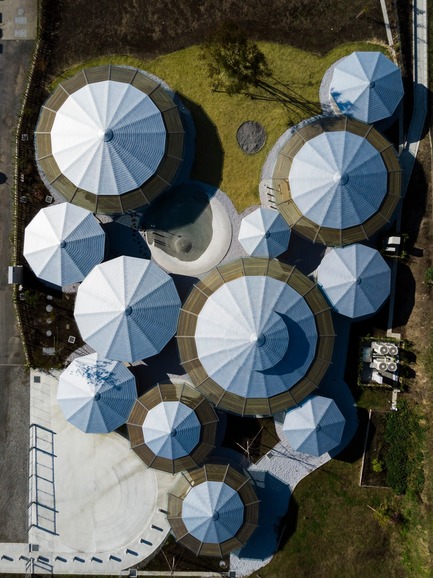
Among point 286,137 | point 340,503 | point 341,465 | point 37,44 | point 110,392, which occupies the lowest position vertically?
point 340,503

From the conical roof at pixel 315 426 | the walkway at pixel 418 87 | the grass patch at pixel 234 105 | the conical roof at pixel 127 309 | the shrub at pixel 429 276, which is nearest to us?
the conical roof at pixel 127 309

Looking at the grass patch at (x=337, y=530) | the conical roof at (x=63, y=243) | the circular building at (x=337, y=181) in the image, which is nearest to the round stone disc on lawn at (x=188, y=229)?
the conical roof at (x=63, y=243)

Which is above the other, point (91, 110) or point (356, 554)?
point (91, 110)

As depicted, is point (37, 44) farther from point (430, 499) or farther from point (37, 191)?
point (430, 499)

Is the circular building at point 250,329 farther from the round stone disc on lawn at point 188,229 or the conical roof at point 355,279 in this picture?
the round stone disc on lawn at point 188,229

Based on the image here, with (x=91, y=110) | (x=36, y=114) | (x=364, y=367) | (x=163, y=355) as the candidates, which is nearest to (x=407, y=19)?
(x=91, y=110)

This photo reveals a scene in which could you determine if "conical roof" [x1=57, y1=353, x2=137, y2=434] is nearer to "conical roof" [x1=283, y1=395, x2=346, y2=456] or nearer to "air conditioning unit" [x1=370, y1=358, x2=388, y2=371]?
"conical roof" [x1=283, y1=395, x2=346, y2=456]
